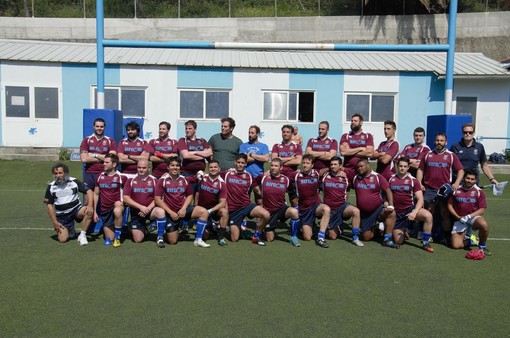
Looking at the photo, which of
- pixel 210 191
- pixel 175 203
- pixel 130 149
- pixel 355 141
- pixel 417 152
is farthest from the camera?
pixel 355 141

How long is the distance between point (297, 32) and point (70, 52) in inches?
398

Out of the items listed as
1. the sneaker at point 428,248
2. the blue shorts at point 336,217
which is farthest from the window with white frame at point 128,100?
the sneaker at point 428,248

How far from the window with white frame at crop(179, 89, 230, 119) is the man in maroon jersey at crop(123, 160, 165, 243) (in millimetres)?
9294

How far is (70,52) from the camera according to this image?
1723cm

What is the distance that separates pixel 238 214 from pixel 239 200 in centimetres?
20

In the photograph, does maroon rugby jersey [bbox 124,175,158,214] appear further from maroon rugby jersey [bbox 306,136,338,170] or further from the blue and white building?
the blue and white building

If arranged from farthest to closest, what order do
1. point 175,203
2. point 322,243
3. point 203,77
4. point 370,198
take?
point 203,77 → point 370,198 → point 175,203 → point 322,243

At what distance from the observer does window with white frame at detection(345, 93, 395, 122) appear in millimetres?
16266

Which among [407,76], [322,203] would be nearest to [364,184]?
[322,203]

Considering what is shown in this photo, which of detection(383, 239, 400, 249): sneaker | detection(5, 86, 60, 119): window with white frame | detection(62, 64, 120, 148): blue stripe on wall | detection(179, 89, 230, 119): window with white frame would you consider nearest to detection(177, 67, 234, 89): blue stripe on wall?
detection(179, 89, 230, 119): window with white frame

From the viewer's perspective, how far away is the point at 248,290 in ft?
16.1

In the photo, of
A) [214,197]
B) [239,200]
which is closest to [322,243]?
[239,200]

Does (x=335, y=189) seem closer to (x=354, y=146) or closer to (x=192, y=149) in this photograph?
(x=354, y=146)

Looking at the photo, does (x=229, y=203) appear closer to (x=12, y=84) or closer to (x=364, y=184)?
(x=364, y=184)
